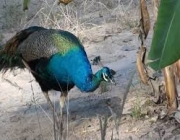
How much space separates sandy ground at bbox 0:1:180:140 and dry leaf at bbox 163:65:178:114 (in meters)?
0.11

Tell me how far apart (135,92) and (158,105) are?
35cm

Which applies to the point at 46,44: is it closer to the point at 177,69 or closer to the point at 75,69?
the point at 75,69

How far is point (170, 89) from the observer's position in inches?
161

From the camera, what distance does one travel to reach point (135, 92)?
4.66 meters

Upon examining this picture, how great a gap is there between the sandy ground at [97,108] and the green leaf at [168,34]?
1264 mm

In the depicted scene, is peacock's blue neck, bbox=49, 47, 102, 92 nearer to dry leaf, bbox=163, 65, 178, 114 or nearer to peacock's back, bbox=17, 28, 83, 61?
peacock's back, bbox=17, 28, 83, 61

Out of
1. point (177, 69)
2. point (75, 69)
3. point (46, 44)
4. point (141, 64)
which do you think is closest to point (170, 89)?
point (177, 69)

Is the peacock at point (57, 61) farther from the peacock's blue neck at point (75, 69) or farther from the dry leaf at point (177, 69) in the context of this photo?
the dry leaf at point (177, 69)

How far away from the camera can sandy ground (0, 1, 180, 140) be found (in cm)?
412

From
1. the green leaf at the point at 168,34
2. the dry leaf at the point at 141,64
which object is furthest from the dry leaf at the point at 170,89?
the green leaf at the point at 168,34

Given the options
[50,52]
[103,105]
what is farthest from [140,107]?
[50,52]

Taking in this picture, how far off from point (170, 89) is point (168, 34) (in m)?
1.89

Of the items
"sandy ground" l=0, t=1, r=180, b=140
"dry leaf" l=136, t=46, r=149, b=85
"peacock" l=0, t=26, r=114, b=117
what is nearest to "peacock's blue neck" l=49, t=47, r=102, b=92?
"peacock" l=0, t=26, r=114, b=117

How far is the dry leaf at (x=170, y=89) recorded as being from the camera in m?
4.02
